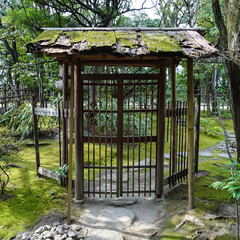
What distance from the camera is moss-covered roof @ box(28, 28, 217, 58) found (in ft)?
11.2

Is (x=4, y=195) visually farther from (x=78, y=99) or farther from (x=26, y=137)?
(x=26, y=137)

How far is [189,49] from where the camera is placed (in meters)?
3.62

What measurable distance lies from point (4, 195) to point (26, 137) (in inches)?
192

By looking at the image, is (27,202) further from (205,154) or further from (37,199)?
(205,154)

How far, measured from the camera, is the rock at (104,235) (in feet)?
11.6

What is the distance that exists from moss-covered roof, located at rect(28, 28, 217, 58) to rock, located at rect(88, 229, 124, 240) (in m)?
2.65

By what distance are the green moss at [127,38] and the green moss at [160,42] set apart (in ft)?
0.56

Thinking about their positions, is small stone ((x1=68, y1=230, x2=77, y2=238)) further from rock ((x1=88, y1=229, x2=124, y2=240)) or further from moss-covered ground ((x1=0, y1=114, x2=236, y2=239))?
moss-covered ground ((x1=0, y1=114, x2=236, y2=239))

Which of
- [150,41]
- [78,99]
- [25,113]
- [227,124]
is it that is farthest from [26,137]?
[227,124]

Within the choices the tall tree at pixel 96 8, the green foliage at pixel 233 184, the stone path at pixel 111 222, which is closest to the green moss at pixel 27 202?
the stone path at pixel 111 222

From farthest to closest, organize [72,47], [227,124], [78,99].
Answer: [227,124]
[78,99]
[72,47]

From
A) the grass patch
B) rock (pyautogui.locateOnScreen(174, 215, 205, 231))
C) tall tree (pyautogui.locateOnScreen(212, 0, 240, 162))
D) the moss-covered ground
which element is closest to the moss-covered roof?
tall tree (pyautogui.locateOnScreen(212, 0, 240, 162))

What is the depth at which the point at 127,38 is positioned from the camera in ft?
12.7

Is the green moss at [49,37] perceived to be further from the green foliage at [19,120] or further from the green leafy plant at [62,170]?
the green foliage at [19,120]
